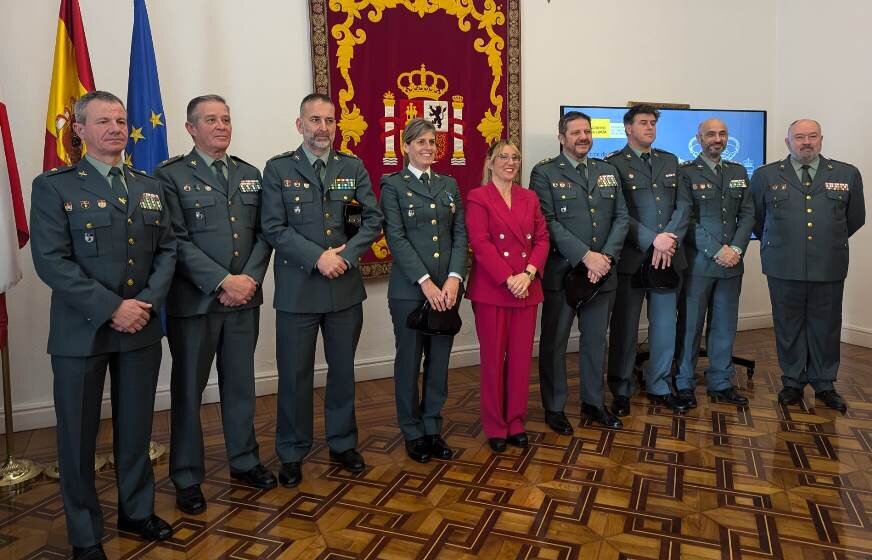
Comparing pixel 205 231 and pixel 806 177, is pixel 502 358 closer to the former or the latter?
pixel 205 231

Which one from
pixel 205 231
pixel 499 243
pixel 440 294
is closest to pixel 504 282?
pixel 499 243

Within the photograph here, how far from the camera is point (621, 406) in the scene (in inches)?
153

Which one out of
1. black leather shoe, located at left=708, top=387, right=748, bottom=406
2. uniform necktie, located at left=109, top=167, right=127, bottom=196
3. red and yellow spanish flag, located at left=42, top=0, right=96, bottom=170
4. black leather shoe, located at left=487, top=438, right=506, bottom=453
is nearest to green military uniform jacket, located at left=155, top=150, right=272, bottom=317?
uniform necktie, located at left=109, top=167, right=127, bottom=196

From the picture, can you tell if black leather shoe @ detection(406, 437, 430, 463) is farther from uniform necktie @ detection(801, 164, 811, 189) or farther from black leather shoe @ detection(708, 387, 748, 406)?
uniform necktie @ detection(801, 164, 811, 189)

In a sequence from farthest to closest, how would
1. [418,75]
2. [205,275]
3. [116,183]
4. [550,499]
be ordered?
[418,75], [550,499], [205,275], [116,183]

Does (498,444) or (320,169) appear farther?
(498,444)

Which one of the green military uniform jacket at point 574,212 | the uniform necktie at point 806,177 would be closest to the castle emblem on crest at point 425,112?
the green military uniform jacket at point 574,212

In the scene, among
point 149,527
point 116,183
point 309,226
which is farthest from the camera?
point 309,226

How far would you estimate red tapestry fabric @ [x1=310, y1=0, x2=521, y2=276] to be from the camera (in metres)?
4.41

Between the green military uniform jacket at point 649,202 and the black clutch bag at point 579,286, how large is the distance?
1.41ft

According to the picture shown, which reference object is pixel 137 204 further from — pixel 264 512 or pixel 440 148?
pixel 440 148

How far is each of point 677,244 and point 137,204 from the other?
273cm

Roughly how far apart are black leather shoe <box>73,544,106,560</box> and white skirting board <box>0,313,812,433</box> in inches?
66.8

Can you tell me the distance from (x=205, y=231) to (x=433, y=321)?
41.4 inches
